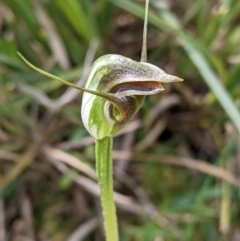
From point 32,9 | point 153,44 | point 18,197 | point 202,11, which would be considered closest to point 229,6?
point 202,11

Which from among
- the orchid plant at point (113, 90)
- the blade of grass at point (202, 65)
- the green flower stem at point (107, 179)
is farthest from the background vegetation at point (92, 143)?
the orchid plant at point (113, 90)

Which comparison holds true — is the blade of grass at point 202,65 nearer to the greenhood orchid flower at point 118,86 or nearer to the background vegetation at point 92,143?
the background vegetation at point 92,143

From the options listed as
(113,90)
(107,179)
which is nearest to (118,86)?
(113,90)

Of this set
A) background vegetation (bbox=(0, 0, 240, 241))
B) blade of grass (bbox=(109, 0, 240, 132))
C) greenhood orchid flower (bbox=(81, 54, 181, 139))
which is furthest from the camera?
background vegetation (bbox=(0, 0, 240, 241))

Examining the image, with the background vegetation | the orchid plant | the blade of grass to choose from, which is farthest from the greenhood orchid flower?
the background vegetation

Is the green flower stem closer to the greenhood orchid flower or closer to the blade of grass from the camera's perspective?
the greenhood orchid flower
